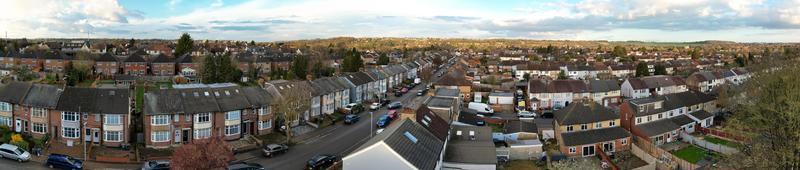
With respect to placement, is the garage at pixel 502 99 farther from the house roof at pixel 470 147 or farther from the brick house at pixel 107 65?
the brick house at pixel 107 65

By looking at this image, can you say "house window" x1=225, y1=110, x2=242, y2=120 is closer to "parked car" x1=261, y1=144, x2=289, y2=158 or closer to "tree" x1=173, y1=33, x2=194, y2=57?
"parked car" x1=261, y1=144, x2=289, y2=158

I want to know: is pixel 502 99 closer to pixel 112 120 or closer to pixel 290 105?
pixel 290 105

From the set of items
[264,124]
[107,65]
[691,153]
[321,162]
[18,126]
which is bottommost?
[691,153]

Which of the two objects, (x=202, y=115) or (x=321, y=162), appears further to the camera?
(x=202, y=115)

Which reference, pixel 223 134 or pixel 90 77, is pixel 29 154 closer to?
pixel 223 134

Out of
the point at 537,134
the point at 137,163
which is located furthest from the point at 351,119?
the point at 137,163

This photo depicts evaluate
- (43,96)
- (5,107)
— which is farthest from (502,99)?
(5,107)

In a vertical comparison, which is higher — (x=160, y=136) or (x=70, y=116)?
(x=70, y=116)
